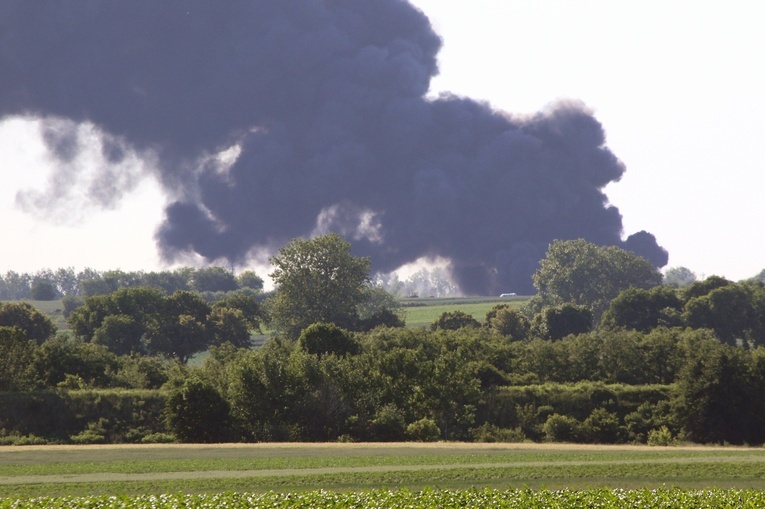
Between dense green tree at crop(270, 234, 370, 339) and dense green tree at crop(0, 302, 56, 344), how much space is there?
101 feet

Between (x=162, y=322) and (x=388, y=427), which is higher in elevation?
(x=162, y=322)

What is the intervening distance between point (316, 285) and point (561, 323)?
31894 mm

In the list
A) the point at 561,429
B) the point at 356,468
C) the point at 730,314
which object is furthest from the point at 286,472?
the point at 730,314

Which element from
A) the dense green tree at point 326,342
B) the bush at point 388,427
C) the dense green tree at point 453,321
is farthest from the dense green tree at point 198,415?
the dense green tree at point 453,321

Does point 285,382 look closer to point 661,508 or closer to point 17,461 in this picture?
point 17,461

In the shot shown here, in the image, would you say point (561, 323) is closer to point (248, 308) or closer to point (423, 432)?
point (248, 308)

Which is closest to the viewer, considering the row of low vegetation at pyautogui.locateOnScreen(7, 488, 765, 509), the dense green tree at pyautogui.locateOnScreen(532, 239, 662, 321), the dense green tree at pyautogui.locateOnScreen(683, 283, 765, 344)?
the row of low vegetation at pyautogui.locateOnScreen(7, 488, 765, 509)

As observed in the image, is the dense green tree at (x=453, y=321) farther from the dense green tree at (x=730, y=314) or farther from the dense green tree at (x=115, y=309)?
the dense green tree at (x=115, y=309)

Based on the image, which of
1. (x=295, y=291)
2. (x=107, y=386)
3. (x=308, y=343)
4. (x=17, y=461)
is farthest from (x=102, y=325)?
(x=17, y=461)

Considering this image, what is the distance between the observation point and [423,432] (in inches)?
2053

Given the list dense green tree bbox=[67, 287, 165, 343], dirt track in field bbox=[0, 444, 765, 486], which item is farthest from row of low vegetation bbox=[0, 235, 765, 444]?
dense green tree bbox=[67, 287, 165, 343]

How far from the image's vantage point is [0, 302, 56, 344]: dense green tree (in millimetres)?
118500

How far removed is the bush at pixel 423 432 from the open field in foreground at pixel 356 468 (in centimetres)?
699

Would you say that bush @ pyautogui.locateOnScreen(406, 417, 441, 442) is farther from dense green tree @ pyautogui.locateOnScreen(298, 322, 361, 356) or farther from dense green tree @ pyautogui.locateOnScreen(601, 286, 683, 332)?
dense green tree @ pyautogui.locateOnScreen(601, 286, 683, 332)
